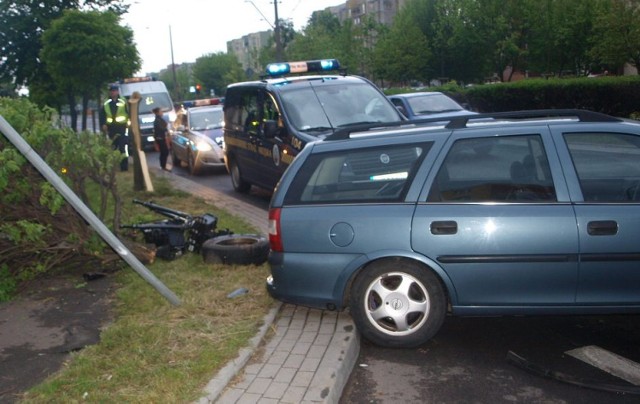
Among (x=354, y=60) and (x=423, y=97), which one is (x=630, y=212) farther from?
(x=354, y=60)

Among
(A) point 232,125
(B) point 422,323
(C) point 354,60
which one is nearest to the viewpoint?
(B) point 422,323

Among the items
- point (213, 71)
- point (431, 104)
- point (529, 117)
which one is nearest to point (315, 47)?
point (431, 104)

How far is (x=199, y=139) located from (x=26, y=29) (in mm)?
14918

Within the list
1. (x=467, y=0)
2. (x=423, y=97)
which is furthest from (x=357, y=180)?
(x=467, y=0)

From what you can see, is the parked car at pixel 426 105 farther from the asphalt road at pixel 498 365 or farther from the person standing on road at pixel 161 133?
the asphalt road at pixel 498 365

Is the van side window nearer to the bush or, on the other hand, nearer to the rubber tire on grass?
the bush

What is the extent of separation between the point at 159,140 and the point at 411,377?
14.9 meters

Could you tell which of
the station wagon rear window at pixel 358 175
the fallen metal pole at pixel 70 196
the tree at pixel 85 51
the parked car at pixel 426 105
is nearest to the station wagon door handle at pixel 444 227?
the station wagon rear window at pixel 358 175

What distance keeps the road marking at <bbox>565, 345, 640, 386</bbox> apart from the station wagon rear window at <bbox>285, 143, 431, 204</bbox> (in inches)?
65.7

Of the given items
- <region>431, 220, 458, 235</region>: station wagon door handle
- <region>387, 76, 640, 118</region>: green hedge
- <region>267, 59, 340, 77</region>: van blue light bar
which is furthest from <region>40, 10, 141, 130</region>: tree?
<region>431, 220, 458, 235</region>: station wagon door handle

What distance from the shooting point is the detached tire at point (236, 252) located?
25.1 ft

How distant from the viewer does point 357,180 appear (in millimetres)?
5809

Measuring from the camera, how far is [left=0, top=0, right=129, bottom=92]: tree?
2919 cm

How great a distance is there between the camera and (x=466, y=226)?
5383 mm
